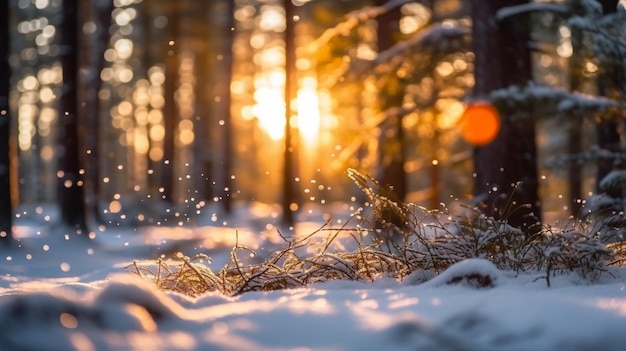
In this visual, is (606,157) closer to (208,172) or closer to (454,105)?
(454,105)

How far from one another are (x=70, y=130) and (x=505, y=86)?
749cm

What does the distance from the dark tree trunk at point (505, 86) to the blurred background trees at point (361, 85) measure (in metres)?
0.02

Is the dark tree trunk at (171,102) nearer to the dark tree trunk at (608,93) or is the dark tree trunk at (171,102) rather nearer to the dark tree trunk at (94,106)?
the dark tree trunk at (94,106)

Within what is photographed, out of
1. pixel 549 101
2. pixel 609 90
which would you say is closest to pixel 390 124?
pixel 609 90

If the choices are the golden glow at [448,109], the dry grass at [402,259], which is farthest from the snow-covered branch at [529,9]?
the dry grass at [402,259]

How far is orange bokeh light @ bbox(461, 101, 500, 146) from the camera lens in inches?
327

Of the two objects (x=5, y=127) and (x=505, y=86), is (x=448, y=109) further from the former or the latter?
(x=5, y=127)

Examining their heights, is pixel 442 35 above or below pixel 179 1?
below

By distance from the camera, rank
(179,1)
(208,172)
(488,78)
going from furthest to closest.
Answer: (208,172) < (179,1) < (488,78)

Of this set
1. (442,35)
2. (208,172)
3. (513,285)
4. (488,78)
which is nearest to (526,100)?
(488,78)

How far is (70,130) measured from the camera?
1263 cm

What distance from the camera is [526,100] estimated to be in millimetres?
7801

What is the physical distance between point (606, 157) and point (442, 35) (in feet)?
9.27

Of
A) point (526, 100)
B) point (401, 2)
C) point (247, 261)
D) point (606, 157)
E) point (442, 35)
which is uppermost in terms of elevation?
point (401, 2)
